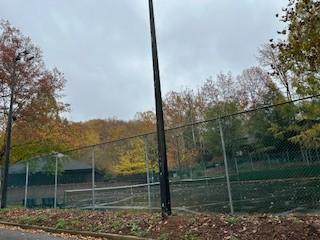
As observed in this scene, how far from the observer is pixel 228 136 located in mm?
18984

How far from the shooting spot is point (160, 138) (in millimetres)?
9531

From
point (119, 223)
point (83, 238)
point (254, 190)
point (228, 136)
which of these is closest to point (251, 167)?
point (254, 190)

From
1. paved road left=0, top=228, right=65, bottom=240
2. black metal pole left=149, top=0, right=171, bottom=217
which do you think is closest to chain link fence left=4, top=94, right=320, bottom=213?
black metal pole left=149, top=0, right=171, bottom=217

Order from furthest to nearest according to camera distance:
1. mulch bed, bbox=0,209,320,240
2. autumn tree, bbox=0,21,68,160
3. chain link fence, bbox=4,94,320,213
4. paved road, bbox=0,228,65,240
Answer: autumn tree, bbox=0,21,68,160, chain link fence, bbox=4,94,320,213, paved road, bbox=0,228,65,240, mulch bed, bbox=0,209,320,240

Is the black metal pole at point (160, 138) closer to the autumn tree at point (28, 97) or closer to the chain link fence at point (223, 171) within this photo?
the chain link fence at point (223, 171)

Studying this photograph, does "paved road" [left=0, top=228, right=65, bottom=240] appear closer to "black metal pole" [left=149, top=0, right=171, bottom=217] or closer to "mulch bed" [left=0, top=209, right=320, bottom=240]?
"mulch bed" [left=0, top=209, right=320, bottom=240]

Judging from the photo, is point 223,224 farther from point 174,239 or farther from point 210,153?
point 210,153

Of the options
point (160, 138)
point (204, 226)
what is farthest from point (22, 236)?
point (204, 226)

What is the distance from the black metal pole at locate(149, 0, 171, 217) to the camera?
9273 millimetres

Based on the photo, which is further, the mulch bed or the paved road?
the paved road

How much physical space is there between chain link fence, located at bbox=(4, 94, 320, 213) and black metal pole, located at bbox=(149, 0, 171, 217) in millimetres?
1452

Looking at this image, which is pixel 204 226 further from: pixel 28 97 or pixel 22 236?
pixel 28 97

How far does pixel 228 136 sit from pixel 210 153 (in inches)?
75.5

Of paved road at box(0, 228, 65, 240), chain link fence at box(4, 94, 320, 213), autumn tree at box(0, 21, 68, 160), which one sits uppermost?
autumn tree at box(0, 21, 68, 160)
